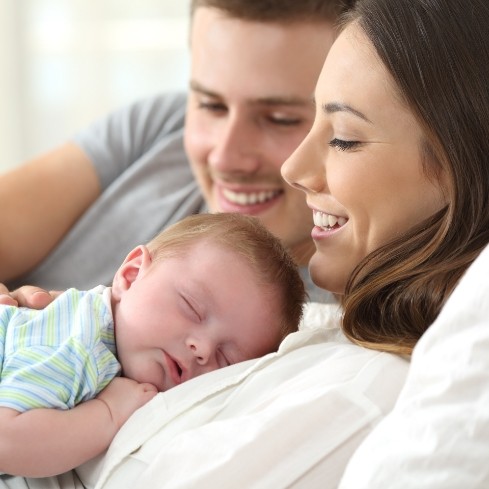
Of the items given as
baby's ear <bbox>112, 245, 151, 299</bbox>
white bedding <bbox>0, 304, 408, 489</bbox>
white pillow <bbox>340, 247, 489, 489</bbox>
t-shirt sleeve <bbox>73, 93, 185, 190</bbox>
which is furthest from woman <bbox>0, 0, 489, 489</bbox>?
t-shirt sleeve <bbox>73, 93, 185, 190</bbox>

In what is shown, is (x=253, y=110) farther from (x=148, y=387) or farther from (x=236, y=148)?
(x=148, y=387)

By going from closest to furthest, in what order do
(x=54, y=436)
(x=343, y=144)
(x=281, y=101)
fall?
(x=54, y=436)
(x=343, y=144)
(x=281, y=101)

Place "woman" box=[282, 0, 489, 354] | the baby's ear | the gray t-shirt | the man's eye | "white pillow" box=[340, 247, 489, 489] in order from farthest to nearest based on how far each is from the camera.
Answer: the gray t-shirt
the man's eye
the baby's ear
"woman" box=[282, 0, 489, 354]
"white pillow" box=[340, 247, 489, 489]

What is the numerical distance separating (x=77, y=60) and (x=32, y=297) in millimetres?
2645

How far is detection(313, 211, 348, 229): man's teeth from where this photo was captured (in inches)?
56.8

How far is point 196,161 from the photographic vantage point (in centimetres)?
223

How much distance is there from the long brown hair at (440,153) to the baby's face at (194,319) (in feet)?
0.46

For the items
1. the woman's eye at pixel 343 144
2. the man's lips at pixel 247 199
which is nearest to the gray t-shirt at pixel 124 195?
the man's lips at pixel 247 199

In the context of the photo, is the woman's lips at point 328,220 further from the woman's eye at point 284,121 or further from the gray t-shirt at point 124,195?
the gray t-shirt at point 124,195

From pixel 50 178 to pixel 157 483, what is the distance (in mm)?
1326

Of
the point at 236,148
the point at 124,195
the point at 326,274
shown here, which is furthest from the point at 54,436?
the point at 124,195

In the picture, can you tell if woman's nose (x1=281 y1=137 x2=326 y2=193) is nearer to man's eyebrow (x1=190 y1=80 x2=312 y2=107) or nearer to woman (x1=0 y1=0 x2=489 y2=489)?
woman (x1=0 y1=0 x2=489 y2=489)

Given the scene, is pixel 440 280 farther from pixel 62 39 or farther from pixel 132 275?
pixel 62 39

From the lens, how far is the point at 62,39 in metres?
3.95
